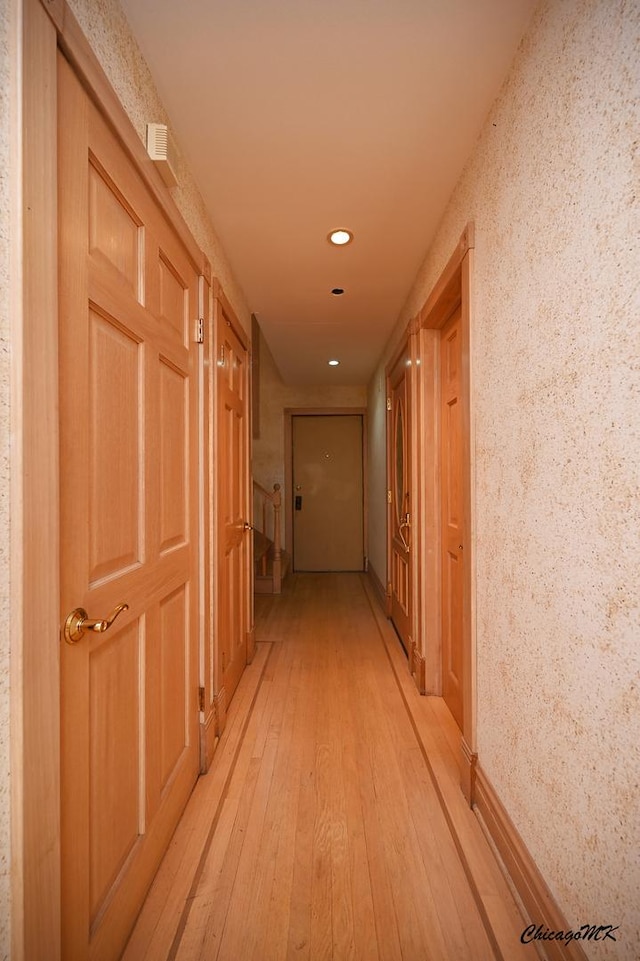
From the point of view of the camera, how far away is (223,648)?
224 centimetres

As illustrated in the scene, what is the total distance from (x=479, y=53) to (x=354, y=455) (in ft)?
15.7

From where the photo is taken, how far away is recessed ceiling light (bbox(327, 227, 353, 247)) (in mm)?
2199

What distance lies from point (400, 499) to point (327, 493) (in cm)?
252

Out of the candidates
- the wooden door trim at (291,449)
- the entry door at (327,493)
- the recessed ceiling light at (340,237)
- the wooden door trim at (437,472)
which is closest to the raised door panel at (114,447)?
the wooden door trim at (437,472)

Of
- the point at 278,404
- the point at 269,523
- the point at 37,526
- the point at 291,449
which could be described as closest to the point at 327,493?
the point at 291,449

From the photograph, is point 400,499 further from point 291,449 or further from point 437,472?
point 291,449

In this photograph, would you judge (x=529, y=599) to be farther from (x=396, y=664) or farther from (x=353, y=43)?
(x=396, y=664)

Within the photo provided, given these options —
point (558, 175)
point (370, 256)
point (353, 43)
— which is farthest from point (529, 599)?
point (370, 256)

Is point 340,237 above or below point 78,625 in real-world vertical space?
above

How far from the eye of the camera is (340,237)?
224cm

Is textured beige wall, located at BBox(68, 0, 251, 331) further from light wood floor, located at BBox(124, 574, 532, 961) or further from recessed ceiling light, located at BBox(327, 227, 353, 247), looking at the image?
light wood floor, located at BBox(124, 574, 532, 961)

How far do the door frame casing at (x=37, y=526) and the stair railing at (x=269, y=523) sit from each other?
3529mm

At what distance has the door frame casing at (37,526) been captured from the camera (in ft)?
2.32

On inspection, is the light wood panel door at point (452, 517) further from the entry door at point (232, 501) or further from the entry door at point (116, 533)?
the entry door at point (116, 533)
